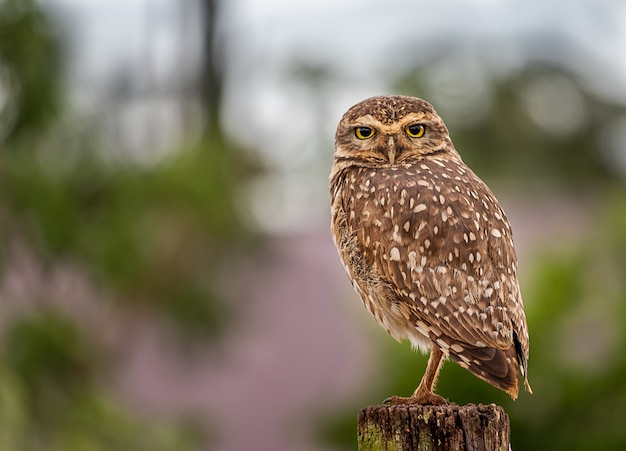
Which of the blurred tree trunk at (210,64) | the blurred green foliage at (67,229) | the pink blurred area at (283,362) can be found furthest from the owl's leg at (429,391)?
the blurred tree trunk at (210,64)

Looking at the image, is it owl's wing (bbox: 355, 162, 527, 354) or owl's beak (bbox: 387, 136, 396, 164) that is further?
owl's beak (bbox: 387, 136, 396, 164)

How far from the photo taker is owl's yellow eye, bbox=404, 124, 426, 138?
14.5ft

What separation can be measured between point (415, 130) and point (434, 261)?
775 millimetres

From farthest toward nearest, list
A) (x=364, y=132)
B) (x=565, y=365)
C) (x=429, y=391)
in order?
(x=565, y=365), (x=364, y=132), (x=429, y=391)

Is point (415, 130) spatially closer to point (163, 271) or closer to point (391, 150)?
point (391, 150)

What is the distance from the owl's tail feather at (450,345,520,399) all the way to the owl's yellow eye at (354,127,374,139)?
1089 millimetres

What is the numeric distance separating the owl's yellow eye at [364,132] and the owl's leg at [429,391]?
94cm

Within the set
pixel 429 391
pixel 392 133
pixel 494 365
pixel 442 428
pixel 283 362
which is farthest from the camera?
pixel 283 362

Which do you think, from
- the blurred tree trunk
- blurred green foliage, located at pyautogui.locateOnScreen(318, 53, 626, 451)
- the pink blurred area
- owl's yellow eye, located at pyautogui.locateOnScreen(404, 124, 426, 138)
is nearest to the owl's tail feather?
owl's yellow eye, located at pyautogui.locateOnScreen(404, 124, 426, 138)

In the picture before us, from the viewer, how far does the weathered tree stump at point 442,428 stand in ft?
10.9

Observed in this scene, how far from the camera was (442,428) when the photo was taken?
335 cm

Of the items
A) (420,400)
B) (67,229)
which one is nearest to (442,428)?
(420,400)

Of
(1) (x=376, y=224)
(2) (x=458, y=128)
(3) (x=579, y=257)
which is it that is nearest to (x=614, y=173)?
(2) (x=458, y=128)

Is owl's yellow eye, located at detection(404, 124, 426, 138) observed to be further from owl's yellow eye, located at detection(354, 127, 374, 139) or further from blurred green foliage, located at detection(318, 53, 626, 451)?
blurred green foliage, located at detection(318, 53, 626, 451)
